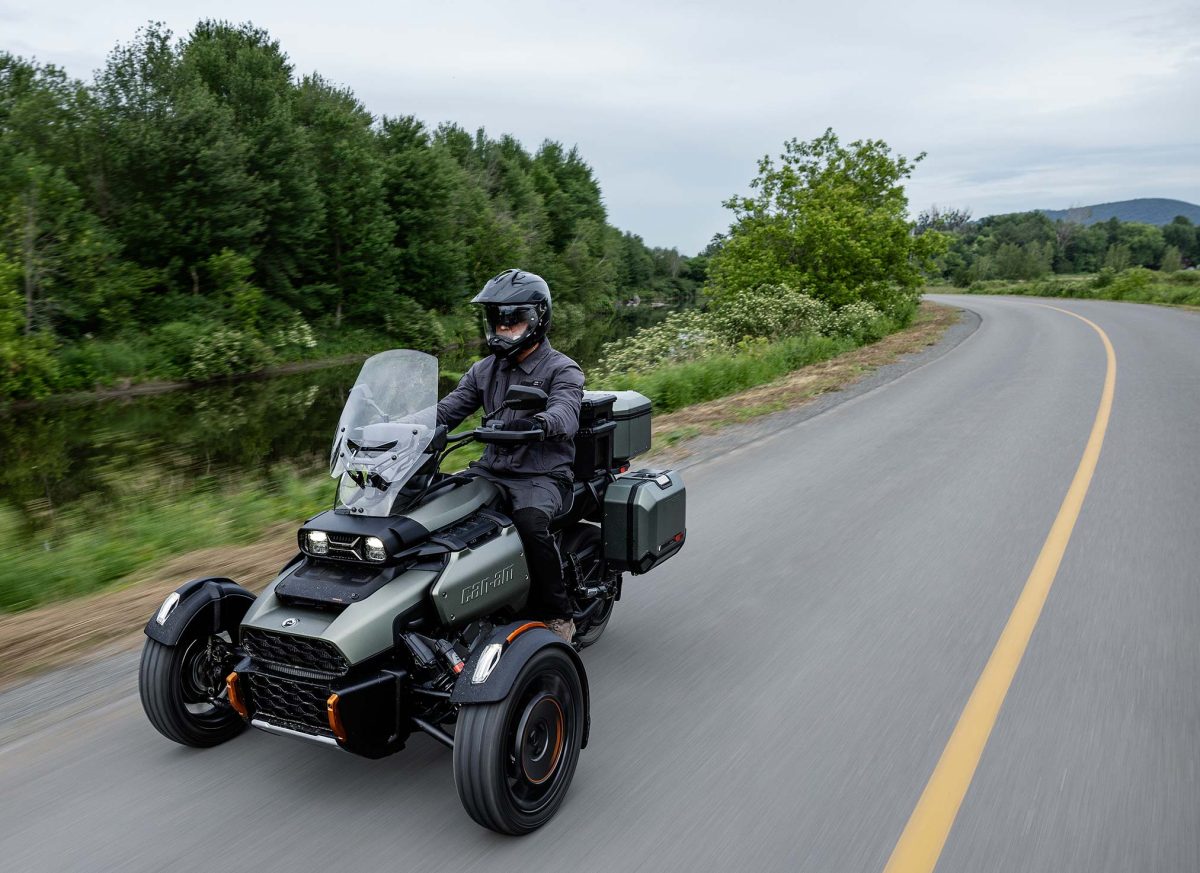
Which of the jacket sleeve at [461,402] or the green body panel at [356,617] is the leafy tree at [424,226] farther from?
the green body panel at [356,617]

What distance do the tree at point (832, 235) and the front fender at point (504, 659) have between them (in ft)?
79.5

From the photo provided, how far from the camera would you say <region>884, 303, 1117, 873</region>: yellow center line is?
298 centimetres

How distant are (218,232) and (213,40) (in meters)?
14.0

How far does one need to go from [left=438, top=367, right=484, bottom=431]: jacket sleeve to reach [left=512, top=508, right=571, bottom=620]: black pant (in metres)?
0.74

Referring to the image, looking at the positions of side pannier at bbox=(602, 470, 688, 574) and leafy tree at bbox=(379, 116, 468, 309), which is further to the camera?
leafy tree at bbox=(379, 116, 468, 309)

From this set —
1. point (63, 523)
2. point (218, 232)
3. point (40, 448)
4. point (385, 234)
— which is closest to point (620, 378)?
point (63, 523)

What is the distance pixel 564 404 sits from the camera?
13.3 ft

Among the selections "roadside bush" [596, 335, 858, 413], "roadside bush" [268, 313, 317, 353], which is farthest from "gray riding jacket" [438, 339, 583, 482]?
"roadside bush" [268, 313, 317, 353]

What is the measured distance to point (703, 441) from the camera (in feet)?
33.8

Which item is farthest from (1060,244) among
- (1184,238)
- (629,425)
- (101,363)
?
(629,425)

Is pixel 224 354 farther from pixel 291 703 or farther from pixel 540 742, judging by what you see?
pixel 540 742

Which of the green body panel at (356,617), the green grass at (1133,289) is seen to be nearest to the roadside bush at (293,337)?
the green body panel at (356,617)

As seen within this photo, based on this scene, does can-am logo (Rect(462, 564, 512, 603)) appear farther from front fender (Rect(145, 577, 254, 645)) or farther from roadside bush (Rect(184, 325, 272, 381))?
roadside bush (Rect(184, 325, 272, 381))

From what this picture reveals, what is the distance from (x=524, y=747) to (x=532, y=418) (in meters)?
1.44
